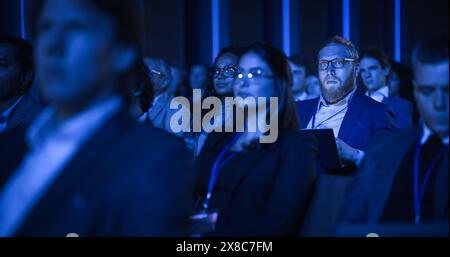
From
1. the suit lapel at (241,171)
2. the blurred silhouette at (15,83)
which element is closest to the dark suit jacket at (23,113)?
the blurred silhouette at (15,83)

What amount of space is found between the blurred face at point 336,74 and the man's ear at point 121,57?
120 centimetres

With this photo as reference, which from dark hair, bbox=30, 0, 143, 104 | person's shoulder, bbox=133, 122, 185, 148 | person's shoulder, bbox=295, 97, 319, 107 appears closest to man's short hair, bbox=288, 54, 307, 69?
person's shoulder, bbox=295, 97, 319, 107

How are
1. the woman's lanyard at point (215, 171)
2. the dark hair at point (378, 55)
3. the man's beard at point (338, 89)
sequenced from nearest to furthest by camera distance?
the woman's lanyard at point (215, 171) < the man's beard at point (338, 89) < the dark hair at point (378, 55)

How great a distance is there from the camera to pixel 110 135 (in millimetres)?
1960

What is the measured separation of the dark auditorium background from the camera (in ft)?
9.27

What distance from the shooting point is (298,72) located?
11.8ft

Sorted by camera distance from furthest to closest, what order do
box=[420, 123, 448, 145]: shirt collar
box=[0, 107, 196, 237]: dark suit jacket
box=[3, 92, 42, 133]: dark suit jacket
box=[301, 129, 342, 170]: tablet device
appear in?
box=[3, 92, 42, 133]: dark suit jacket
box=[301, 129, 342, 170]: tablet device
box=[420, 123, 448, 145]: shirt collar
box=[0, 107, 196, 237]: dark suit jacket

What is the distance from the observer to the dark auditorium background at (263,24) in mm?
2824

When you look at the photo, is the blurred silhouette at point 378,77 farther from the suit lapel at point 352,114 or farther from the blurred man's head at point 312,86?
the blurred man's head at point 312,86

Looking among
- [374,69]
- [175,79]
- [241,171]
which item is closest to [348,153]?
[241,171]

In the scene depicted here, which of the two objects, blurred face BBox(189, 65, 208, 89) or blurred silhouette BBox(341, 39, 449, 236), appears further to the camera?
blurred face BBox(189, 65, 208, 89)

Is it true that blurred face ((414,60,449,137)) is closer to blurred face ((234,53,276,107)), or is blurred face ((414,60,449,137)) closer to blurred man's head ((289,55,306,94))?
blurred face ((234,53,276,107))

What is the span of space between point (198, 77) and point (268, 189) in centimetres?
129

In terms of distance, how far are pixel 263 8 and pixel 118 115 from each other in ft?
4.74
